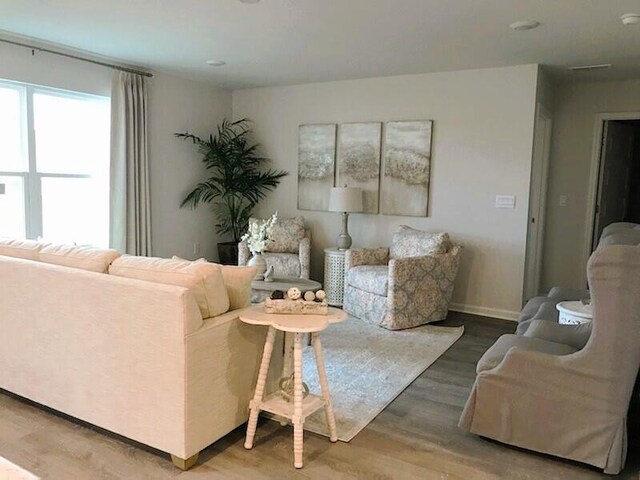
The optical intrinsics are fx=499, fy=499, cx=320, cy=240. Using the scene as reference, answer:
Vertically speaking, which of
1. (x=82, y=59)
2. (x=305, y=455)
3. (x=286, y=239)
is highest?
(x=82, y=59)

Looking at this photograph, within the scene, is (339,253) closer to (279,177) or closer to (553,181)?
(279,177)

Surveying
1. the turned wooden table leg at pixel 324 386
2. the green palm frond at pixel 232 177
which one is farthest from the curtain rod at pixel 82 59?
the turned wooden table leg at pixel 324 386

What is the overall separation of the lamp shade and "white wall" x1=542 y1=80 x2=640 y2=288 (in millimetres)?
2265

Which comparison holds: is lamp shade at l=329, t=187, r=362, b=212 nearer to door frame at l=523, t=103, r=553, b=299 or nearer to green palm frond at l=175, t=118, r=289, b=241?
green palm frond at l=175, t=118, r=289, b=241

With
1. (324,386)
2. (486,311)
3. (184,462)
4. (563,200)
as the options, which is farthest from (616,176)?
(184,462)

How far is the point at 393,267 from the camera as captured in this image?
4426 millimetres

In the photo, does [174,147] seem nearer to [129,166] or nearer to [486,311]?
[129,166]

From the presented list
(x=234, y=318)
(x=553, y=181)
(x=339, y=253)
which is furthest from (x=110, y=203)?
(x=553, y=181)

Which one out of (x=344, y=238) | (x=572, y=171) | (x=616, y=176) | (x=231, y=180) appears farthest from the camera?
(x=231, y=180)

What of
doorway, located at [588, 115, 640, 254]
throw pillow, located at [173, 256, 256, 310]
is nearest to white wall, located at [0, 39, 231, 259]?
throw pillow, located at [173, 256, 256, 310]

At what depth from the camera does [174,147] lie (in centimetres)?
586

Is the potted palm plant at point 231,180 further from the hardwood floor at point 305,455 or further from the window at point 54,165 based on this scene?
the hardwood floor at point 305,455

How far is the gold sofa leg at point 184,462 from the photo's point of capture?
2.27 m

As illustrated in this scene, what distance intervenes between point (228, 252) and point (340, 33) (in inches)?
127
